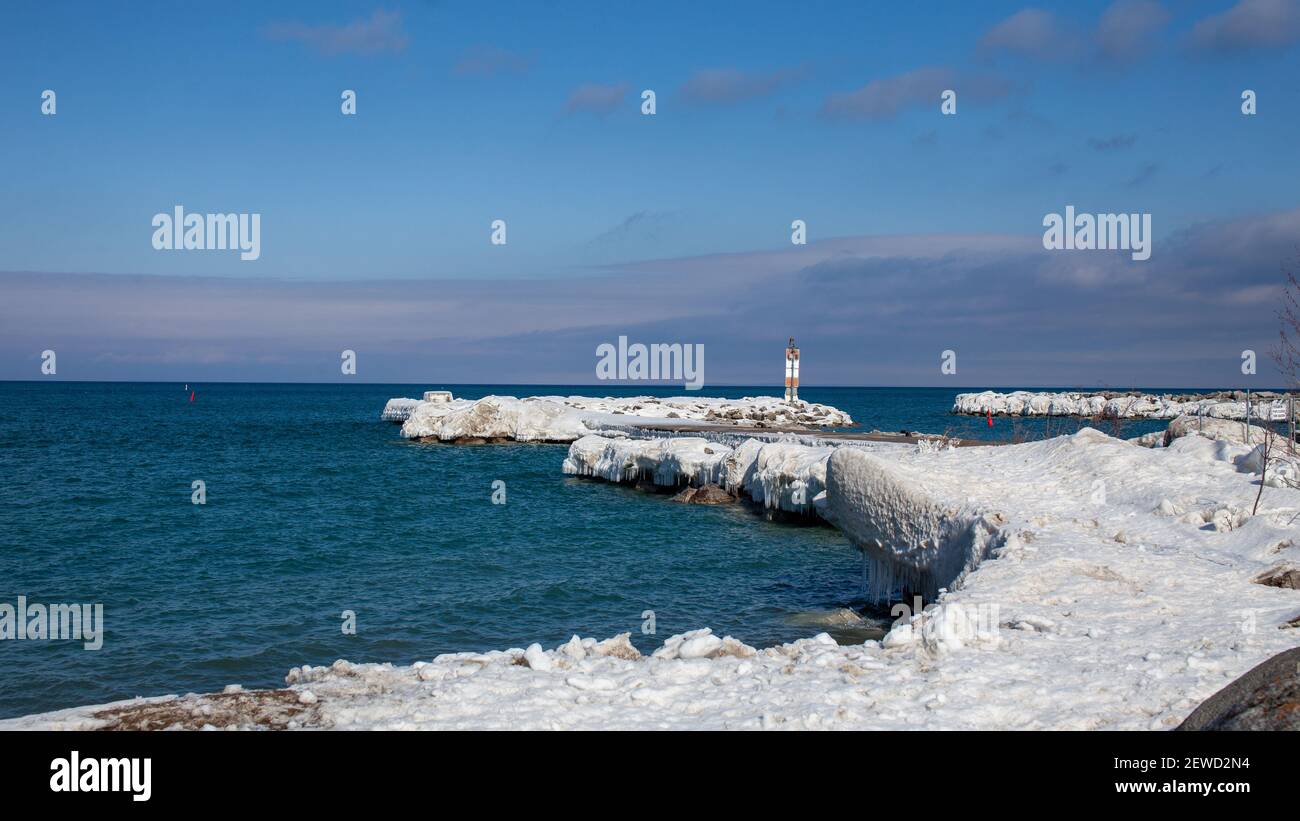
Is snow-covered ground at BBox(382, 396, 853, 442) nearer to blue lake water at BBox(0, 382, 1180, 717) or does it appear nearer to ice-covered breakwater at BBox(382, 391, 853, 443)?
ice-covered breakwater at BBox(382, 391, 853, 443)

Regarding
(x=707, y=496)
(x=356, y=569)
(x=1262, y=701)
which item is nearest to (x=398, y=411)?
(x=707, y=496)

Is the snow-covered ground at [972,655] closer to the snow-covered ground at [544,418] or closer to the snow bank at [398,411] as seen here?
the snow-covered ground at [544,418]

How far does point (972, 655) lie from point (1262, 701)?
4.07 m

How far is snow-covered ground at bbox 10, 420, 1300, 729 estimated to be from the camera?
25.5 ft

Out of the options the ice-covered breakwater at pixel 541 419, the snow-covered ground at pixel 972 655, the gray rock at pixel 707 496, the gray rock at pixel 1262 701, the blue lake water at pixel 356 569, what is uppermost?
the ice-covered breakwater at pixel 541 419

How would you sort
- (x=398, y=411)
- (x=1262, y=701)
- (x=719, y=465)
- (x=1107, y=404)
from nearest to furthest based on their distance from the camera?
(x=1262, y=701) → (x=719, y=465) → (x=398, y=411) → (x=1107, y=404)

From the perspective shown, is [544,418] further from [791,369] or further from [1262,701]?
[1262,701]

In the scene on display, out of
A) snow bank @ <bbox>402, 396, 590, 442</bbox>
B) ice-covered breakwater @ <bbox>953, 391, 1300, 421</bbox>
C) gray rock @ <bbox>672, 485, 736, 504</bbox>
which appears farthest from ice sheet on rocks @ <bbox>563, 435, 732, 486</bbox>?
ice-covered breakwater @ <bbox>953, 391, 1300, 421</bbox>

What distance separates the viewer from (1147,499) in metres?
16.4

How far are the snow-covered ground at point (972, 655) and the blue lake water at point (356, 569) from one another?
12.8ft

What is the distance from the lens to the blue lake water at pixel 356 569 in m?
15.7

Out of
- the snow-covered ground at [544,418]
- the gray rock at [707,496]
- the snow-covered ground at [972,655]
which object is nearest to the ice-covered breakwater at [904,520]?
the snow-covered ground at [972,655]

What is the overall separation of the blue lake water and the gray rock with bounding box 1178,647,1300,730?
407 inches

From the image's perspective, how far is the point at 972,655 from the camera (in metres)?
9.20
